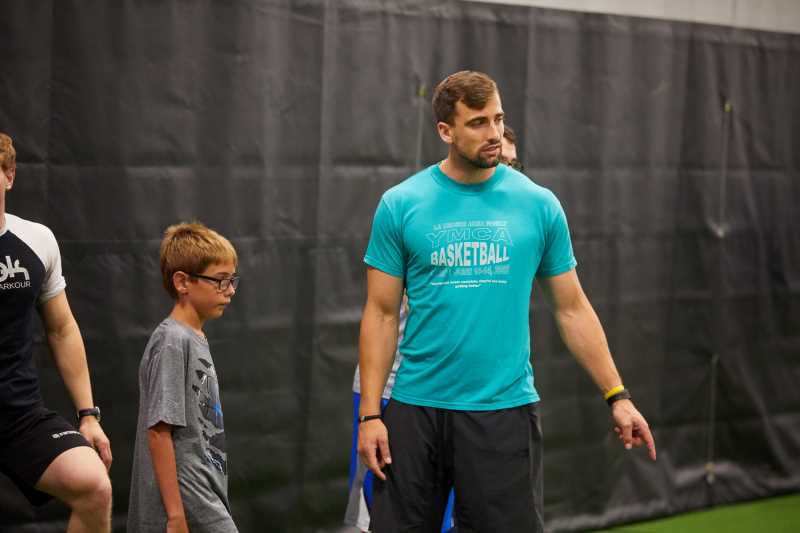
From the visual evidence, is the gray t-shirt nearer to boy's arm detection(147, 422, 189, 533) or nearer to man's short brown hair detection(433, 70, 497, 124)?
boy's arm detection(147, 422, 189, 533)

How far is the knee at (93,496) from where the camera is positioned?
10.5 feet

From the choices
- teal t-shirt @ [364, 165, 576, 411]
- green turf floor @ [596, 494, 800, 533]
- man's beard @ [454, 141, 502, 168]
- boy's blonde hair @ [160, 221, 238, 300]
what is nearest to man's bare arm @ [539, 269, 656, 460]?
teal t-shirt @ [364, 165, 576, 411]

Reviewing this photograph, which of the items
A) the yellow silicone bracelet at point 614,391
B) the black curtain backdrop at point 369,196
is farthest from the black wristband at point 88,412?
the yellow silicone bracelet at point 614,391

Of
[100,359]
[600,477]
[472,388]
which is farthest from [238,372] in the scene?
[600,477]

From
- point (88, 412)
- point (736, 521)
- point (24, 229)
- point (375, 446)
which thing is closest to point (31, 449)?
point (88, 412)

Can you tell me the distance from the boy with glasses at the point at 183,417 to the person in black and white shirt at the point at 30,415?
204mm

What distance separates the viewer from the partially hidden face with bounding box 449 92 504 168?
9.95 ft

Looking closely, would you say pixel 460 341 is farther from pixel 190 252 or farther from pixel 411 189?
pixel 190 252

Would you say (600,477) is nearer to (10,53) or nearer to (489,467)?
(489,467)

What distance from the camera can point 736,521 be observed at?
17.8 ft

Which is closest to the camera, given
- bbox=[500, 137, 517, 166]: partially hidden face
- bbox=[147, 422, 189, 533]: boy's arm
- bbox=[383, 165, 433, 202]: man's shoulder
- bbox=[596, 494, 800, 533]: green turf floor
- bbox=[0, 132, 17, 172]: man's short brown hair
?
bbox=[147, 422, 189, 533]: boy's arm

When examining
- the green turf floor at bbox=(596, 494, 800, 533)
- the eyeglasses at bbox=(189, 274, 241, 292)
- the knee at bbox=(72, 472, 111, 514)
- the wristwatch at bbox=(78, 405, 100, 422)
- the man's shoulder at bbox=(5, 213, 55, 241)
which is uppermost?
the man's shoulder at bbox=(5, 213, 55, 241)

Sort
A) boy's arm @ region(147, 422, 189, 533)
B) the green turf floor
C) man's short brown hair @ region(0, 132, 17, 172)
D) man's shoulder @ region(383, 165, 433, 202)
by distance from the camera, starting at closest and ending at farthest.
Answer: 1. boy's arm @ region(147, 422, 189, 533)
2. man's shoulder @ region(383, 165, 433, 202)
3. man's short brown hair @ region(0, 132, 17, 172)
4. the green turf floor

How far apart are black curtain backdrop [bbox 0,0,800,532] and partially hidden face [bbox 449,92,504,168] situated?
1.33 meters
